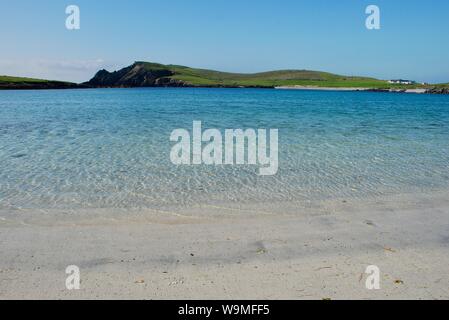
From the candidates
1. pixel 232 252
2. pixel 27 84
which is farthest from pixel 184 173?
pixel 27 84

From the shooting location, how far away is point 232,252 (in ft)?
27.5

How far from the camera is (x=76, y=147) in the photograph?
71.7 feet

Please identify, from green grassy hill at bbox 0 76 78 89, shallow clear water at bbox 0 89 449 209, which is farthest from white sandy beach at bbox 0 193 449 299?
green grassy hill at bbox 0 76 78 89

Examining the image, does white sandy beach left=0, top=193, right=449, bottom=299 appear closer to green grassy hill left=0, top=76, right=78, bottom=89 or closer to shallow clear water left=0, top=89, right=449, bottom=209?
shallow clear water left=0, top=89, right=449, bottom=209

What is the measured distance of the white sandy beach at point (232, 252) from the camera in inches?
266

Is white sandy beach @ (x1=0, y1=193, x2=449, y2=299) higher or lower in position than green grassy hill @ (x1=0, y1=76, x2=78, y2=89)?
lower

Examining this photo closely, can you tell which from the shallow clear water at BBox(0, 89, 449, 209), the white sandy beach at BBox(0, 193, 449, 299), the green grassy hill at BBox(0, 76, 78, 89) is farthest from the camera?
the green grassy hill at BBox(0, 76, 78, 89)

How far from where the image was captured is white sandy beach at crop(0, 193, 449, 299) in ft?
22.2

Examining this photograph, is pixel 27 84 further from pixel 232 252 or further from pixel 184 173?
pixel 232 252

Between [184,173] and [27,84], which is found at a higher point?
[27,84]

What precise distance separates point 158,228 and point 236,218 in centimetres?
205

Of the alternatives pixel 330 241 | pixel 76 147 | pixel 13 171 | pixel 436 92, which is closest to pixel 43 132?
pixel 76 147

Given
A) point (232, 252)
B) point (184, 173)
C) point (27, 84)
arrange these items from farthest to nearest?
point (27, 84) → point (184, 173) → point (232, 252)

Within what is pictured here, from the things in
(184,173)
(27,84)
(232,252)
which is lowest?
(232,252)
